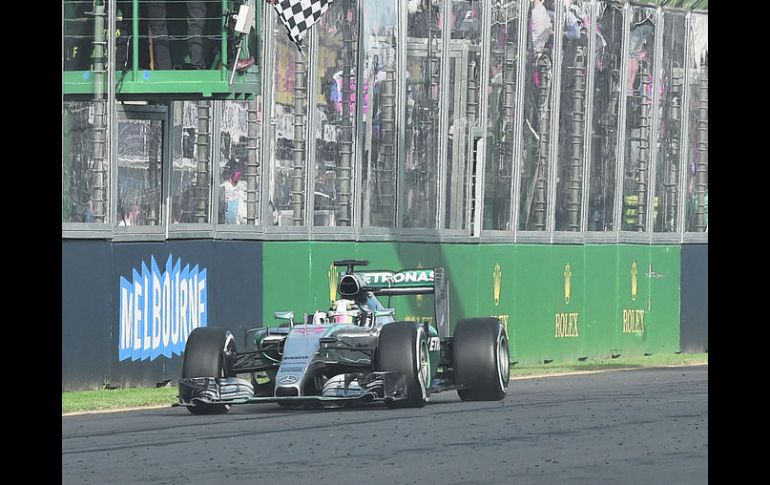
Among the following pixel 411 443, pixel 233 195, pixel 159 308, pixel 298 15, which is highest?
pixel 298 15

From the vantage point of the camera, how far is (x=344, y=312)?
1667 centimetres

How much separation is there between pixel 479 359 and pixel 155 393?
145 inches

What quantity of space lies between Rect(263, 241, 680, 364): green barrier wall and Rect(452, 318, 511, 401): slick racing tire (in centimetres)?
506

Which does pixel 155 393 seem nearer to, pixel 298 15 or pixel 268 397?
pixel 268 397

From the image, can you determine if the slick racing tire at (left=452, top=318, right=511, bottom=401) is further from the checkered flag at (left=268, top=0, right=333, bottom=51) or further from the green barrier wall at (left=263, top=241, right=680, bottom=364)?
the checkered flag at (left=268, top=0, right=333, bottom=51)

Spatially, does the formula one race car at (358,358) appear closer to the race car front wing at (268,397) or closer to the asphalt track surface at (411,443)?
the race car front wing at (268,397)

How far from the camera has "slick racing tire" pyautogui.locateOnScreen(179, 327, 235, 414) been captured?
15.6m

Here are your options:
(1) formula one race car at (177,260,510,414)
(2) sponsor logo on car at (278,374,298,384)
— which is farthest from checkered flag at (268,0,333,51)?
(2) sponsor logo on car at (278,374,298,384)

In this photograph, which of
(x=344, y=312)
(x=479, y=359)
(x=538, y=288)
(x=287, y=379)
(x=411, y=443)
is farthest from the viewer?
(x=538, y=288)

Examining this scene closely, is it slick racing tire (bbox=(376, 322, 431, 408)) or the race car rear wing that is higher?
the race car rear wing

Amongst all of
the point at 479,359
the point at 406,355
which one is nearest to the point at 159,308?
the point at 479,359

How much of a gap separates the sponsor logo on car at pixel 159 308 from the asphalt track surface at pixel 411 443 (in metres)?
2.27
